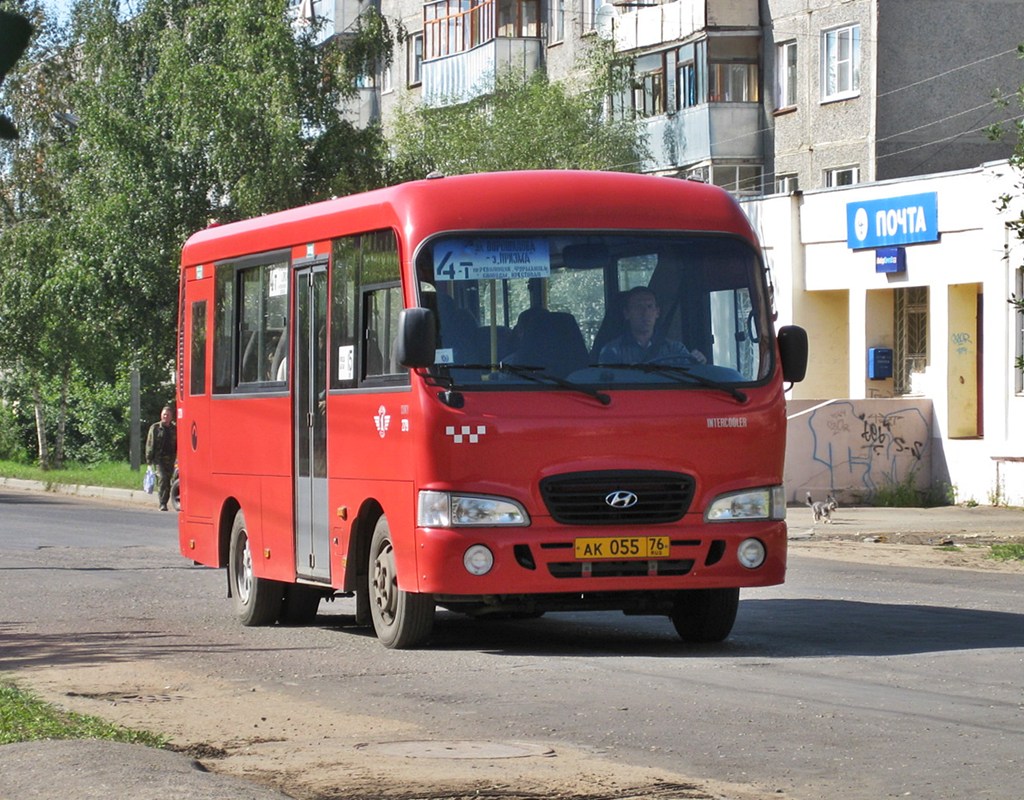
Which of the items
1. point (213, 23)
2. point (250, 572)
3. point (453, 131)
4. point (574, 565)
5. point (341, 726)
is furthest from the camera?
point (453, 131)

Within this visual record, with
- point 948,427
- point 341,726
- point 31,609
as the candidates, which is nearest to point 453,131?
point 948,427

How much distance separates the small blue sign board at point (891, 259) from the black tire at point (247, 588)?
67.4ft

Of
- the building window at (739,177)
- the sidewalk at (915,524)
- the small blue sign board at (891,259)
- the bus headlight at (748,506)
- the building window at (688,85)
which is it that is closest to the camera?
the bus headlight at (748,506)

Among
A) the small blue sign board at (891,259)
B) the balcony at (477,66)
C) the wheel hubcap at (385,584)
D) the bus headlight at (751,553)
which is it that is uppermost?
the balcony at (477,66)

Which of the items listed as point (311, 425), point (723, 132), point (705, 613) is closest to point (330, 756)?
point (705, 613)

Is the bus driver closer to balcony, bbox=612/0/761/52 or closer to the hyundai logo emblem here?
the hyundai logo emblem

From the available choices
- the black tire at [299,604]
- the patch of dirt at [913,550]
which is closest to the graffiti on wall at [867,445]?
the patch of dirt at [913,550]

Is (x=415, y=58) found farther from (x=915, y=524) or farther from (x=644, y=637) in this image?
(x=644, y=637)

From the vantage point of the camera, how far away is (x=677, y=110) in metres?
44.8

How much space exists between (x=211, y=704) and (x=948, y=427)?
2422 cm

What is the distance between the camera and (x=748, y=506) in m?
11.9

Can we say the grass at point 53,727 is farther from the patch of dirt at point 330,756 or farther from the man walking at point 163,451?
the man walking at point 163,451

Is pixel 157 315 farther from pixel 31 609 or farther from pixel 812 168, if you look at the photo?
pixel 31 609

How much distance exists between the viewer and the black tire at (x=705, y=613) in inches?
485
